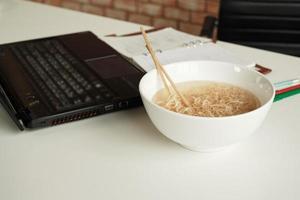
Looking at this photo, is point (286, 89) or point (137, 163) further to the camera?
point (286, 89)

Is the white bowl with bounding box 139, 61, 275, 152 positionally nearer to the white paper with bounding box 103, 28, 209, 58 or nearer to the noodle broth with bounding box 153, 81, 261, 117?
the noodle broth with bounding box 153, 81, 261, 117

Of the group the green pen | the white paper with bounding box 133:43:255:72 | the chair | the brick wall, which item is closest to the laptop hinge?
the white paper with bounding box 133:43:255:72

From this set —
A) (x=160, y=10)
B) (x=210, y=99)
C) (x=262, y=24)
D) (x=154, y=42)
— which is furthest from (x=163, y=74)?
(x=160, y=10)

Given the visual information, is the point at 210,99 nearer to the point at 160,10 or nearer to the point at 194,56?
the point at 194,56

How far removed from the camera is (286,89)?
2.43 ft

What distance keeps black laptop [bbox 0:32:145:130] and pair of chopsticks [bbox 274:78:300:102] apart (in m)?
0.25

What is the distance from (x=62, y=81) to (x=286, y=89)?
410 millimetres

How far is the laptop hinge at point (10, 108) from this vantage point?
626 millimetres

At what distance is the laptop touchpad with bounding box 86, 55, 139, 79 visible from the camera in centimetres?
76

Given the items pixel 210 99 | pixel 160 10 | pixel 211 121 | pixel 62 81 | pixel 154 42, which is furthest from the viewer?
pixel 160 10

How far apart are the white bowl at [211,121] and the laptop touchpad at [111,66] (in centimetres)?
13

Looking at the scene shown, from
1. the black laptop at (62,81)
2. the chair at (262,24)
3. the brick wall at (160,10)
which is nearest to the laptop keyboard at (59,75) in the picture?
the black laptop at (62,81)

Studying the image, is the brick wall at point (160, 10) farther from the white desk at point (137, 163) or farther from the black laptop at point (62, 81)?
the white desk at point (137, 163)

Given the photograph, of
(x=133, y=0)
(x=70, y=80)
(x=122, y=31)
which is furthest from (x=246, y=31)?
(x=133, y=0)
